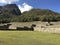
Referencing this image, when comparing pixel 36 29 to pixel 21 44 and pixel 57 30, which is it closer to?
pixel 57 30

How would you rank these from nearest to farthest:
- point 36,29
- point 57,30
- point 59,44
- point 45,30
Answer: point 59,44, point 57,30, point 45,30, point 36,29

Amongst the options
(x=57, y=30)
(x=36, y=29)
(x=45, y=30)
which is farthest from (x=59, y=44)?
(x=36, y=29)

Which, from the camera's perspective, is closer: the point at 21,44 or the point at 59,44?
the point at 21,44

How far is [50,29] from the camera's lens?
47.3 m

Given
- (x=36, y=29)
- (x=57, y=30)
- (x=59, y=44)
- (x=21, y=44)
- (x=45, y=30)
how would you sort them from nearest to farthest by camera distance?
(x=21, y=44), (x=59, y=44), (x=57, y=30), (x=45, y=30), (x=36, y=29)

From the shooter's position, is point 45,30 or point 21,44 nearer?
point 21,44

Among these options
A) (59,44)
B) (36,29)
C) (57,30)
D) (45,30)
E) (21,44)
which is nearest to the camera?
(21,44)

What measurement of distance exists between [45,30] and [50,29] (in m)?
2.41

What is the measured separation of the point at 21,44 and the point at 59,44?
16.2ft

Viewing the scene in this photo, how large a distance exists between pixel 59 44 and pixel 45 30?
27560mm

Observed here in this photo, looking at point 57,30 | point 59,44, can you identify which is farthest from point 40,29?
point 59,44

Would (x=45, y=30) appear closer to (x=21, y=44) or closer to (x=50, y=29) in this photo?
(x=50, y=29)

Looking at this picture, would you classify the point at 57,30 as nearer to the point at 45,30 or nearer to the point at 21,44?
the point at 45,30

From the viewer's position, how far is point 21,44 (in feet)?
66.9
